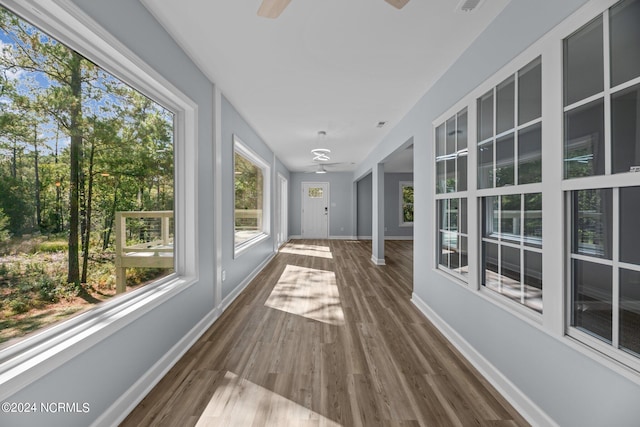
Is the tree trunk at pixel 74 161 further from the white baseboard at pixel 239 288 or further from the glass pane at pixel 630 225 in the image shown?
the glass pane at pixel 630 225

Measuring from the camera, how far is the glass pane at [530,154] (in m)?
1.62

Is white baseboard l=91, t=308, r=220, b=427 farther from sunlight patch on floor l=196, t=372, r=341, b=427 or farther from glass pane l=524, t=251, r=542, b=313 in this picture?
glass pane l=524, t=251, r=542, b=313

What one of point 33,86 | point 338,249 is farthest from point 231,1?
point 338,249

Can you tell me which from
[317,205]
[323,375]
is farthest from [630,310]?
[317,205]

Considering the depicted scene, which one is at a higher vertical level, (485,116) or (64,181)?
(485,116)

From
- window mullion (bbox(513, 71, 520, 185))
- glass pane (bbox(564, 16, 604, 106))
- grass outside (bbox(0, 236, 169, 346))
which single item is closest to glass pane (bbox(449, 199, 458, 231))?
window mullion (bbox(513, 71, 520, 185))

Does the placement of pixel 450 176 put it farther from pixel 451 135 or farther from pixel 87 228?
pixel 87 228

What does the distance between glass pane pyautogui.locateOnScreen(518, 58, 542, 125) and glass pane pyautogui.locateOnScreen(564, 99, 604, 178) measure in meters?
0.24

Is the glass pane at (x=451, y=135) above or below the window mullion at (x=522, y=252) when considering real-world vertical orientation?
above

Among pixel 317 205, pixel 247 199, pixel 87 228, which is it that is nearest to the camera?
pixel 87 228

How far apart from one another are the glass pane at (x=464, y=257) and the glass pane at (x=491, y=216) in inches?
10.8

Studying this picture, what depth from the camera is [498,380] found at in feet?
6.13

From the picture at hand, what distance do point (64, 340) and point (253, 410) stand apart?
1.05 m

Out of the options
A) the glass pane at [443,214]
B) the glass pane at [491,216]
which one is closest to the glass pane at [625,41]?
the glass pane at [491,216]
